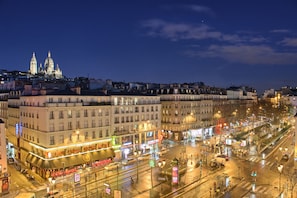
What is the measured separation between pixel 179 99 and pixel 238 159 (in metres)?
34.5

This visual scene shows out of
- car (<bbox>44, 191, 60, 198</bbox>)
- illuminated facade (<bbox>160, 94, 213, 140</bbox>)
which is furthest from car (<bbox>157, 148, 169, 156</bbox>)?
car (<bbox>44, 191, 60, 198</bbox>)

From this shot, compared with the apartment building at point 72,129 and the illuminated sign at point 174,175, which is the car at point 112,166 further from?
the illuminated sign at point 174,175

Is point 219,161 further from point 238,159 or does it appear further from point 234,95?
point 234,95

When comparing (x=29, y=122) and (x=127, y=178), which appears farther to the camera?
(x=29, y=122)

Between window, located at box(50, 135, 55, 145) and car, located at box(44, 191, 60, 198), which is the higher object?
window, located at box(50, 135, 55, 145)

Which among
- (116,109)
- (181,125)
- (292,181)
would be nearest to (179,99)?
(181,125)

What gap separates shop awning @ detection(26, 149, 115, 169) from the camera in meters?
54.3

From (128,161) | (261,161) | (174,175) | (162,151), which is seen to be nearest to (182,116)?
(162,151)

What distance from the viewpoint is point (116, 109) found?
69875 mm

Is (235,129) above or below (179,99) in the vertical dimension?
below

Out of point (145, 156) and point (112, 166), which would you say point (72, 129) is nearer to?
point (112, 166)

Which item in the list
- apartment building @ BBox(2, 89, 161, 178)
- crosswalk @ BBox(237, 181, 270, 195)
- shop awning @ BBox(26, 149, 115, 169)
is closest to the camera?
crosswalk @ BBox(237, 181, 270, 195)

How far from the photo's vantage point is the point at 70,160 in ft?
187

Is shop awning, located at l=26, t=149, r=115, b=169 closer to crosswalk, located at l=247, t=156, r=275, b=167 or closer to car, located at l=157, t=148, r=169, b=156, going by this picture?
car, located at l=157, t=148, r=169, b=156
